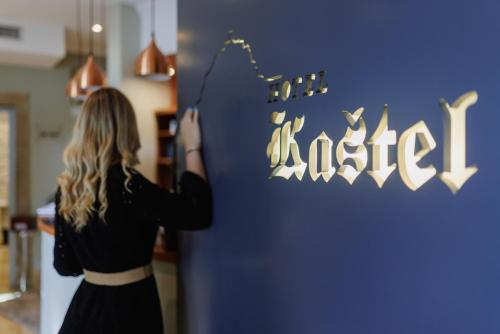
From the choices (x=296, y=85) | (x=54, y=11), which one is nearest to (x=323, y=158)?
(x=296, y=85)

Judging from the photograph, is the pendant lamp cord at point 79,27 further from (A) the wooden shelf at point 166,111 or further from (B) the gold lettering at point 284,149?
(B) the gold lettering at point 284,149

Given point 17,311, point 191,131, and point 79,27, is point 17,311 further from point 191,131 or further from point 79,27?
point 191,131

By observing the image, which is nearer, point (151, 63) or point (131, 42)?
point (151, 63)

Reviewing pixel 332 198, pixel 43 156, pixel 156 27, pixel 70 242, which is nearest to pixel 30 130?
pixel 43 156

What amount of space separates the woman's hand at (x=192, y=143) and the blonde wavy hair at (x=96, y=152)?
8.3 inches

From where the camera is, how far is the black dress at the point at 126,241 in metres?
1.73

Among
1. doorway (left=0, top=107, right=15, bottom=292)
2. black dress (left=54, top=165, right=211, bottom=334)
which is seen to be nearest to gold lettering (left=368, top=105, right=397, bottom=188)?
black dress (left=54, top=165, right=211, bottom=334)

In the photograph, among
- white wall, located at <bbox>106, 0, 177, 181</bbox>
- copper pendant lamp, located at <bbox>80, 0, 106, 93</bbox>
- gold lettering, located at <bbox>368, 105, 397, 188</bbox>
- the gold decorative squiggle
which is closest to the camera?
gold lettering, located at <bbox>368, 105, 397, 188</bbox>

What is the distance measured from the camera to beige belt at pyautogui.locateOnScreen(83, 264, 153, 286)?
187 centimetres

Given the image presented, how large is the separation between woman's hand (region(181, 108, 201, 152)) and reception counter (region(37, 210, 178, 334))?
514mm

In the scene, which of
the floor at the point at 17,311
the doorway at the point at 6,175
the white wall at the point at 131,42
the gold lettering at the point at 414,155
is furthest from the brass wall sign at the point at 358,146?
the doorway at the point at 6,175

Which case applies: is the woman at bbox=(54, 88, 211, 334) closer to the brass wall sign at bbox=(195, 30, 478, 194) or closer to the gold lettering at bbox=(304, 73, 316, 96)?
the brass wall sign at bbox=(195, 30, 478, 194)

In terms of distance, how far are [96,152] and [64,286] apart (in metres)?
1.48

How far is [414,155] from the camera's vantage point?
105 centimetres
